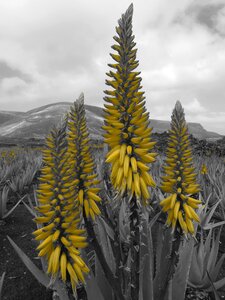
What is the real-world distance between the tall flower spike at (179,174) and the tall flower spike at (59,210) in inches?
18.7

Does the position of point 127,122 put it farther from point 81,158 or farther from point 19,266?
point 19,266

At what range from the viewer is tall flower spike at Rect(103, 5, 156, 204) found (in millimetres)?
1279

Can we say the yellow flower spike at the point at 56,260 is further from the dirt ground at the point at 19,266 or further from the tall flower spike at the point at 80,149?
the dirt ground at the point at 19,266

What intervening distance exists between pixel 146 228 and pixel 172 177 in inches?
24.5

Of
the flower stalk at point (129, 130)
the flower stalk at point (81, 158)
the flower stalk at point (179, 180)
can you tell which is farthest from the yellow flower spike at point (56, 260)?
the flower stalk at point (179, 180)

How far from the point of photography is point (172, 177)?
146 cm

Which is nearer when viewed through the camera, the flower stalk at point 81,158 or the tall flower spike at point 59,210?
the tall flower spike at point 59,210

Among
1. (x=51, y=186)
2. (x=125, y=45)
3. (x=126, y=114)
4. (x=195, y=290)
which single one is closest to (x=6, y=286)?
(x=195, y=290)

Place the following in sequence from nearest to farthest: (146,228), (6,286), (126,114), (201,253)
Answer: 1. (126,114)
2. (146,228)
3. (201,253)
4. (6,286)

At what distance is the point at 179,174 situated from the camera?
1447 millimetres

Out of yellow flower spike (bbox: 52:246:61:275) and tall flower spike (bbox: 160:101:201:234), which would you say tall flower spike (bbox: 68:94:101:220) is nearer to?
yellow flower spike (bbox: 52:246:61:275)

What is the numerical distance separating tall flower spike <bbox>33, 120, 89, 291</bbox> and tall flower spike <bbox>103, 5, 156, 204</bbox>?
0.71 ft

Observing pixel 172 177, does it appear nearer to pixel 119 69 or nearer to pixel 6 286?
pixel 119 69

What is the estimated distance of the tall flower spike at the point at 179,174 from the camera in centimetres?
142
